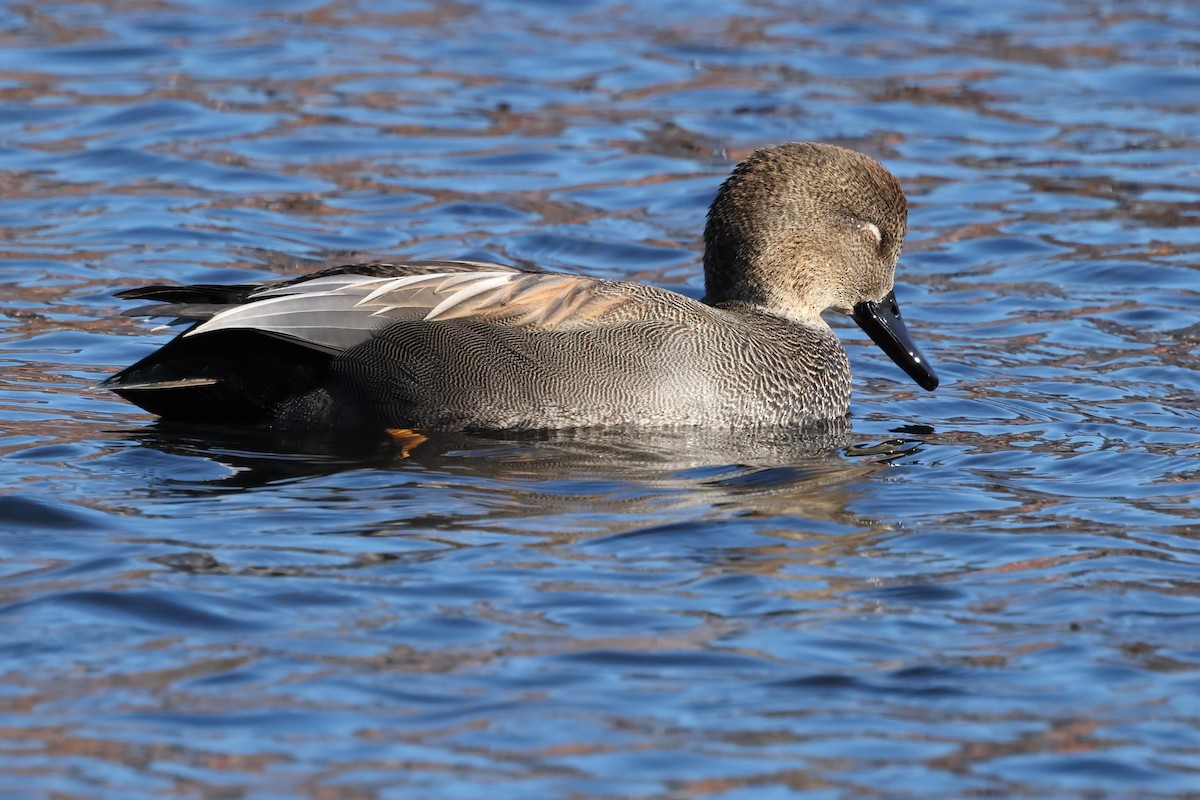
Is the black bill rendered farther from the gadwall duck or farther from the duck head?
the gadwall duck

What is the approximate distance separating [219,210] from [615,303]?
4.66 meters

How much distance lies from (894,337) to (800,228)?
689 millimetres

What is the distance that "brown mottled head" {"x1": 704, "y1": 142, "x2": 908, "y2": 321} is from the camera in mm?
7965

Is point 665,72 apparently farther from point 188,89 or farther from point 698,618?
point 698,618

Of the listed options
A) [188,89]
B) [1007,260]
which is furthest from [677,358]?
[188,89]

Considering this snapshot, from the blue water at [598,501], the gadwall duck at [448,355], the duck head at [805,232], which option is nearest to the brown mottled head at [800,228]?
the duck head at [805,232]

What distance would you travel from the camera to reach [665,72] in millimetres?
14703

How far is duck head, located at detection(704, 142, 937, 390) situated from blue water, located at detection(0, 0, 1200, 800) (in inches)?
24.4

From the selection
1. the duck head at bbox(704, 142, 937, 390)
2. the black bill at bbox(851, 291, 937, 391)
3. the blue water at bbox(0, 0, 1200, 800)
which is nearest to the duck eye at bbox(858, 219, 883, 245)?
the duck head at bbox(704, 142, 937, 390)

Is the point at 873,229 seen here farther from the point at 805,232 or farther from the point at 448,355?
the point at 448,355

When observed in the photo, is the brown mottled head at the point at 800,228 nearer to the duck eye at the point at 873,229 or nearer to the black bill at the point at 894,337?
the duck eye at the point at 873,229

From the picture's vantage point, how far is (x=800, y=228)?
26.3 ft

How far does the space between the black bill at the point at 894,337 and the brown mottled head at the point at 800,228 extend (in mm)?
174

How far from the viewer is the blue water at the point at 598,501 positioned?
4480 millimetres
